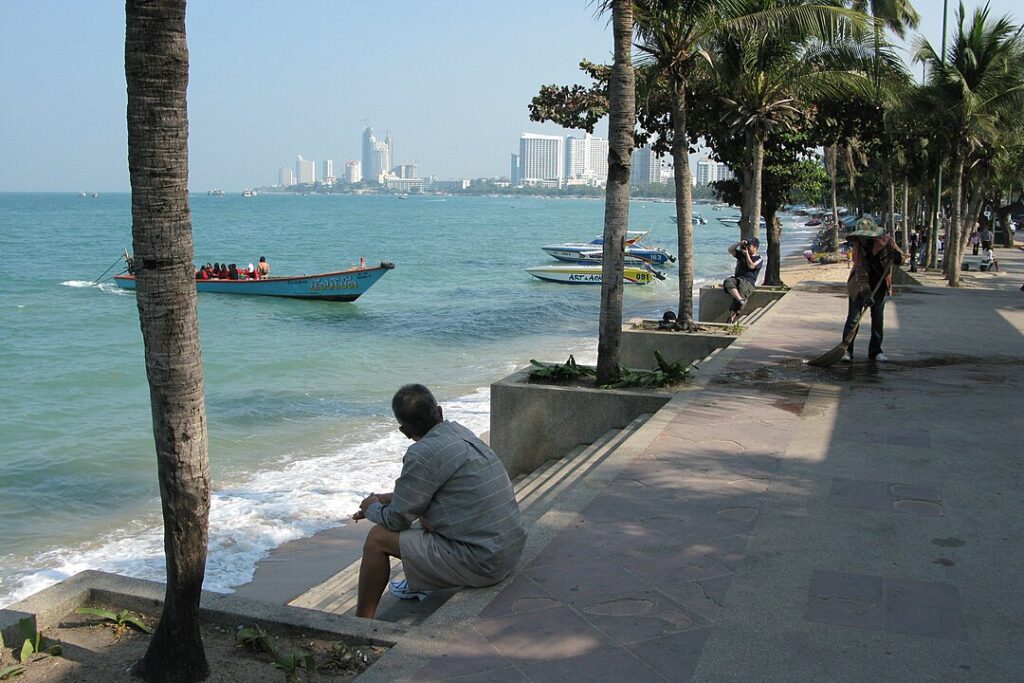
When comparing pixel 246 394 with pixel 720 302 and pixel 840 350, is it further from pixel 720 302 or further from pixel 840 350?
pixel 840 350

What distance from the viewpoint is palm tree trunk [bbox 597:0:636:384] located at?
9078mm

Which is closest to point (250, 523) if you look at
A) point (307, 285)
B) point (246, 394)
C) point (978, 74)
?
point (246, 394)

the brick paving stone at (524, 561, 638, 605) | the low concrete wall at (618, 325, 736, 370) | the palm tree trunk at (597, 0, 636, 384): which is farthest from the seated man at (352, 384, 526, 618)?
the low concrete wall at (618, 325, 736, 370)

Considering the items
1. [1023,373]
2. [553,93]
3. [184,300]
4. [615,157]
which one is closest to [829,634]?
[184,300]

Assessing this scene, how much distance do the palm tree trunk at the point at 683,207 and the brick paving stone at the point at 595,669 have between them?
9872 mm

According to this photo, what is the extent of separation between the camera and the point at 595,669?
152 inches

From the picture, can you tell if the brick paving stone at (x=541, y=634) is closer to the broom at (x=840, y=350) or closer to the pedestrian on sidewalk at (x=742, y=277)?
the broom at (x=840, y=350)

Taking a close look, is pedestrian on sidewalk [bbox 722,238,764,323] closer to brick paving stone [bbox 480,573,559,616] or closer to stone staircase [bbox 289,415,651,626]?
stone staircase [bbox 289,415,651,626]

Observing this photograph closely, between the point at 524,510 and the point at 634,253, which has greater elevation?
the point at 634,253

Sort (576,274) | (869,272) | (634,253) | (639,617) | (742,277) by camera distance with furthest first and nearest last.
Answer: (634,253) < (576,274) < (742,277) < (869,272) < (639,617)

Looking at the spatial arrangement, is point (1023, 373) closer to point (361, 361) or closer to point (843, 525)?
point (843, 525)

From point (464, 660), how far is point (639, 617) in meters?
0.86

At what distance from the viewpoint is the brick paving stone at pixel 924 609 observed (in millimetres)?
4215

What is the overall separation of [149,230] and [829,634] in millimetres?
3172
